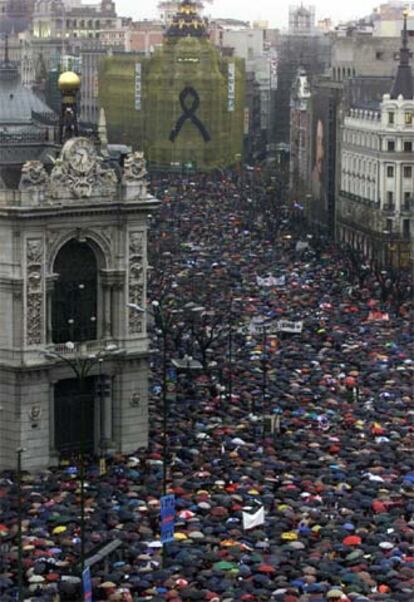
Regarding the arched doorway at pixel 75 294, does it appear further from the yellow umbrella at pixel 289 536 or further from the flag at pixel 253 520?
the yellow umbrella at pixel 289 536

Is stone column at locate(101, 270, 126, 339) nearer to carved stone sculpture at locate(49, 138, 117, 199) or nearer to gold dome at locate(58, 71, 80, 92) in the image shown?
carved stone sculpture at locate(49, 138, 117, 199)

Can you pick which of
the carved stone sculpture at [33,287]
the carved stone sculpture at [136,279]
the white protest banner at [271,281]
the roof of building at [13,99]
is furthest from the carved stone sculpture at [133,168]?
the white protest banner at [271,281]

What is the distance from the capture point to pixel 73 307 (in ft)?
227

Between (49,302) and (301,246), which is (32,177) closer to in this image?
(49,302)

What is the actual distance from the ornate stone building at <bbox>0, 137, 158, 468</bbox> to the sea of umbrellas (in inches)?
70.9

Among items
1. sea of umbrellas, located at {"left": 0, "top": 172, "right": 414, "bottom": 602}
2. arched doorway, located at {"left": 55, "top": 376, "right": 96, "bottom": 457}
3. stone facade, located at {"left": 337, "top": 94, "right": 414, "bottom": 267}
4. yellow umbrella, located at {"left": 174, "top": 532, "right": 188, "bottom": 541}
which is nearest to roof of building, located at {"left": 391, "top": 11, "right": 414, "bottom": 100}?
stone facade, located at {"left": 337, "top": 94, "right": 414, "bottom": 267}

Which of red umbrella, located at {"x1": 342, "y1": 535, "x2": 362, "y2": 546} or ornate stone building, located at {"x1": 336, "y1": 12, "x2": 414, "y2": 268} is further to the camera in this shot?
ornate stone building, located at {"x1": 336, "y1": 12, "x2": 414, "y2": 268}

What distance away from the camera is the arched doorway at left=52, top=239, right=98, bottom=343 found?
226 feet

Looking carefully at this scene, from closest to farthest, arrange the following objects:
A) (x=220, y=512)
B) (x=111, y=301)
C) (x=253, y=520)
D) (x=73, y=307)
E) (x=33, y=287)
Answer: (x=253, y=520) → (x=220, y=512) → (x=33, y=287) → (x=73, y=307) → (x=111, y=301)

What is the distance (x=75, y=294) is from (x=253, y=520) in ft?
49.7

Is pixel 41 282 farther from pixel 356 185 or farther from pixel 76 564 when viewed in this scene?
pixel 356 185

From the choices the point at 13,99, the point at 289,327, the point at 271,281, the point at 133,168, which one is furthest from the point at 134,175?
the point at 271,281

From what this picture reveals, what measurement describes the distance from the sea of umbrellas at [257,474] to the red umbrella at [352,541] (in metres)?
0.08

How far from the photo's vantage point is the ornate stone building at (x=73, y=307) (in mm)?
67250
